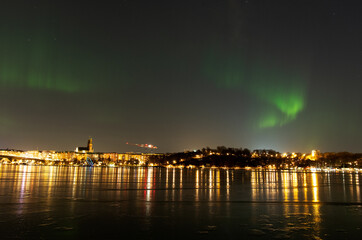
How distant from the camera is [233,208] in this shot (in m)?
24.4

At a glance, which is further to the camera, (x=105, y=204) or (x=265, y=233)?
(x=105, y=204)

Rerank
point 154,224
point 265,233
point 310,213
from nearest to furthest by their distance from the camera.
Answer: point 265,233, point 154,224, point 310,213

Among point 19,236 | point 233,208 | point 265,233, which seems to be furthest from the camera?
point 233,208

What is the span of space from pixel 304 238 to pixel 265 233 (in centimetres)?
186

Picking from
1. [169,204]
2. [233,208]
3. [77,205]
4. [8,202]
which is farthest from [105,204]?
[233,208]

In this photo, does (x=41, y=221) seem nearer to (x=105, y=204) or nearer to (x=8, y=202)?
(x=105, y=204)

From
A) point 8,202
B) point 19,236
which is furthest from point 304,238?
point 8,202

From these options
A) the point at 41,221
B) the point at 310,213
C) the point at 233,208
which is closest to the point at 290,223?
the point at 310,213

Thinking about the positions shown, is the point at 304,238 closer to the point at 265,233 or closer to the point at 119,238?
the point at 265,233

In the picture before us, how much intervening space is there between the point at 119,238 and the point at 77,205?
11.4 metres

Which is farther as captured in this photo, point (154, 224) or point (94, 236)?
point (154, 224)

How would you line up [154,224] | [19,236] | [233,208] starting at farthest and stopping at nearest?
1. [233,208]
2. [154,224]
3. [19,236]

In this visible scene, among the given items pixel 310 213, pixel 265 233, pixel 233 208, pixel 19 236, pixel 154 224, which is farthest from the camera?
pixel 233 208

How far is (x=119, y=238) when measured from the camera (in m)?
14.5
